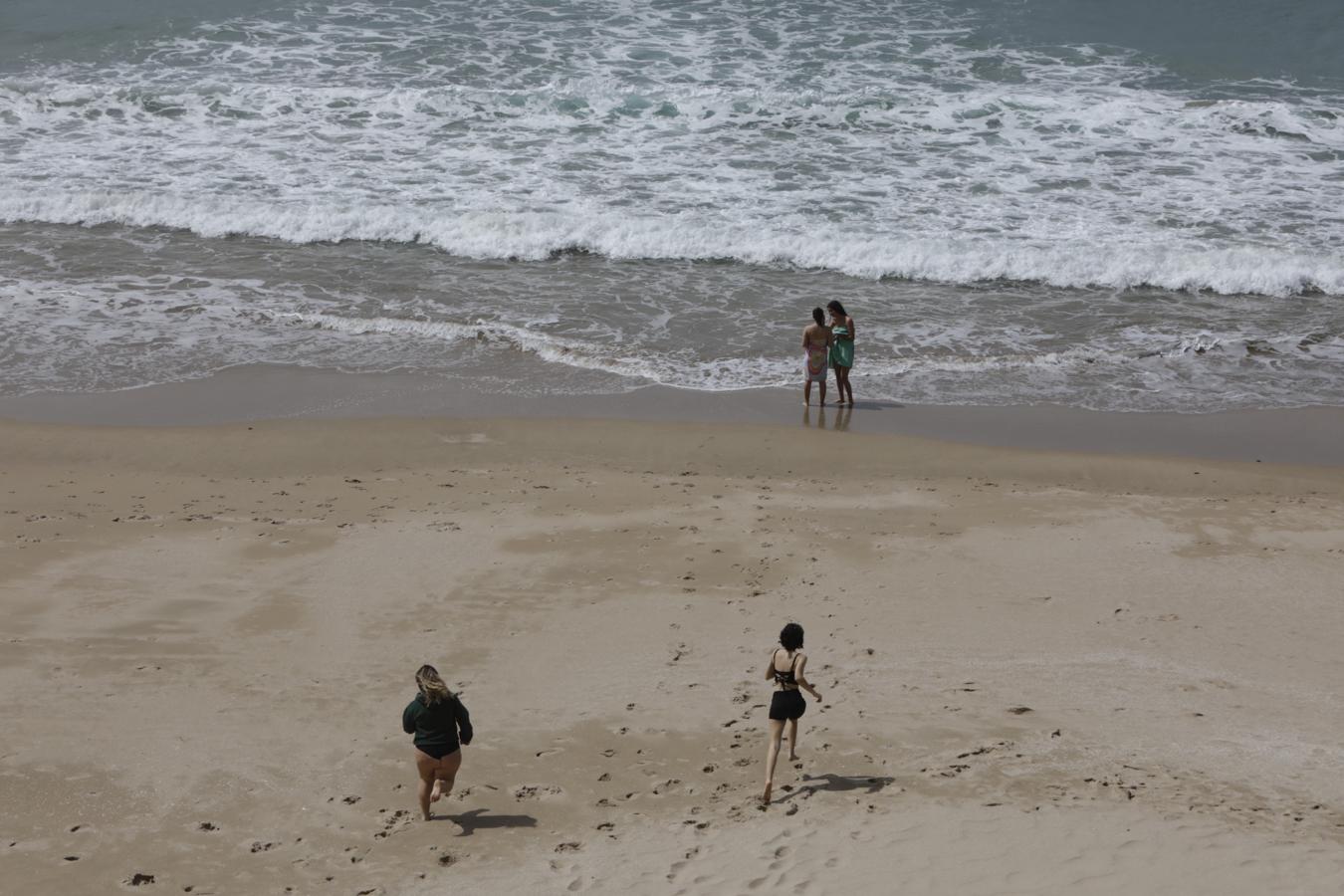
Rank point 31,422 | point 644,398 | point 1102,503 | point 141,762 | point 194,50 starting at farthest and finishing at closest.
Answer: point 194,50 → point 644,398 → point 31,422 → point 1102,503 → point 141,762

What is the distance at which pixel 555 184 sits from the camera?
65.8 ft

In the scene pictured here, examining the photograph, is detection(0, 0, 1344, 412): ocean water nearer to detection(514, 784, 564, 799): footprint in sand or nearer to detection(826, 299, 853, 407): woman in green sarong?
detection(826, 299, 853, 407): woman in green sarong

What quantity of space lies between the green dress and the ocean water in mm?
835

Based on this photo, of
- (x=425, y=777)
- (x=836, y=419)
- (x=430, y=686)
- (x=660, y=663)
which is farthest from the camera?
(x=836, y=419)

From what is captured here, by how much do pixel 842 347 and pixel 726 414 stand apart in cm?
141

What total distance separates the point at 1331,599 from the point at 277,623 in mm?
7558

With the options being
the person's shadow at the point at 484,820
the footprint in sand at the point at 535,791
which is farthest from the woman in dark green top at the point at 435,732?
the footprint in sand at the point at 535,791

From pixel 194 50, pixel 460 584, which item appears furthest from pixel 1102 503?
pixel 194 50

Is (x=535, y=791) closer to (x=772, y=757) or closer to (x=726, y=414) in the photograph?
(x=772, y=757)

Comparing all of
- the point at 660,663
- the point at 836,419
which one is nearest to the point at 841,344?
the point at 836,419

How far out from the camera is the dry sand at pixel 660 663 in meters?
6.48

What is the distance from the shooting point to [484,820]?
6891 millimetres

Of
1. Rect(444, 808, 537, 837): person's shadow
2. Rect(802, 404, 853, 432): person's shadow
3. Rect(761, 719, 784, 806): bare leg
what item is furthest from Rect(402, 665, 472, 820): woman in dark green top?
Rect(802, 404, 853, 432): person's shadow

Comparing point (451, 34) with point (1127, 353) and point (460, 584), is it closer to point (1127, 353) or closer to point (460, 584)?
point (1127, 353)
